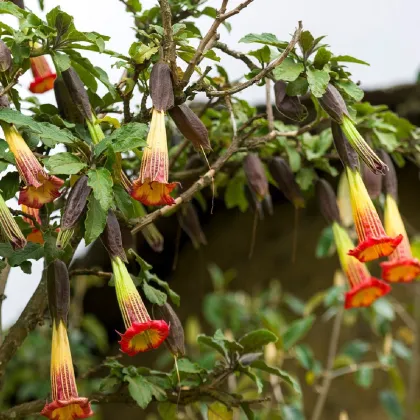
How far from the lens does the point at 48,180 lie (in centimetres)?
74

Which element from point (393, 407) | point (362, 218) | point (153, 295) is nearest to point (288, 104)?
point (362, 218)

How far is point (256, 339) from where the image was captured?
94 cm

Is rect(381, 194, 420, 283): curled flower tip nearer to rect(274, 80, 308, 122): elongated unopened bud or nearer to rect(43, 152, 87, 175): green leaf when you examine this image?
rect(274, 80, 308, 122): elongated unopened bud

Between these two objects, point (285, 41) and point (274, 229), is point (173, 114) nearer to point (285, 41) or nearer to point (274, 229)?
point (285, 41)

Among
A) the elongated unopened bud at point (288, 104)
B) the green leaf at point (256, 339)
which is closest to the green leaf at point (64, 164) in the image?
the elongated unopened bud at point (288, 104)

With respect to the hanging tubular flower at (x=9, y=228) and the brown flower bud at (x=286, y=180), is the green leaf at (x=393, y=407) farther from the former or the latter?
the hanging tubular flower at (x=9, y=228)

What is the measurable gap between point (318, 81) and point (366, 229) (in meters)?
0.18

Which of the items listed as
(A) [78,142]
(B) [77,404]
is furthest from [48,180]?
(B) [77,404]

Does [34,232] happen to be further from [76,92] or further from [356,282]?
[356,282]

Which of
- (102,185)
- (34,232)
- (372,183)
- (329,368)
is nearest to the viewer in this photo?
(102,185)

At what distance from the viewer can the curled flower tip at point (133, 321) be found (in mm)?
731

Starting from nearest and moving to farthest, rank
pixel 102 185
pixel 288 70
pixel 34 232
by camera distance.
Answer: pixel 102 185
pixel 288 70
pixel 34 232

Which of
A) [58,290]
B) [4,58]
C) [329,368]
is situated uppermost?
[4,58]

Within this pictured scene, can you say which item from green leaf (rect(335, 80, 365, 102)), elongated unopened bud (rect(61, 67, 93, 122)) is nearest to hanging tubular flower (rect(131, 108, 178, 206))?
elongated unopened bud (rect(61, 67, 93, 122))
